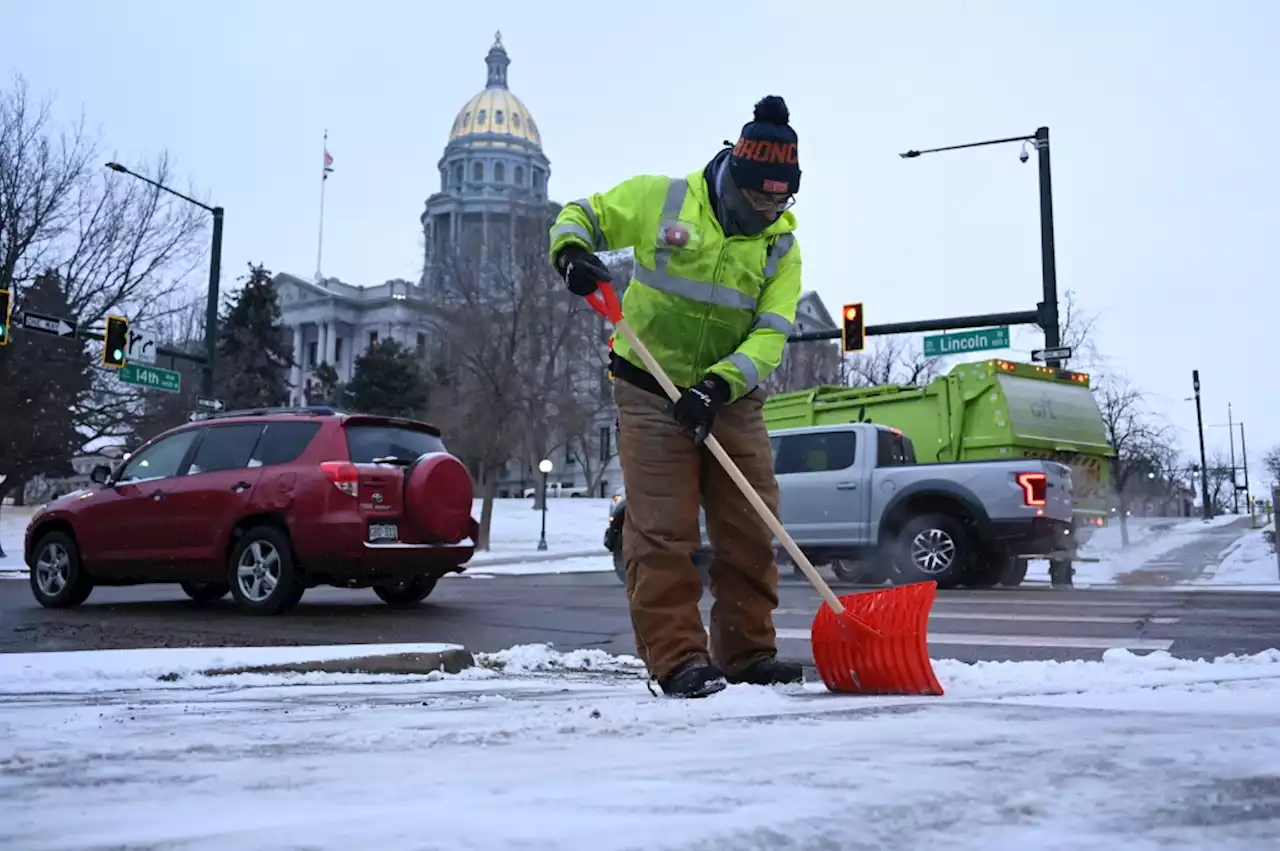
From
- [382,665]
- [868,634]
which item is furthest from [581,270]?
[382,665]

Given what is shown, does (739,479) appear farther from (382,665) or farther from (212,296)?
(212,296)

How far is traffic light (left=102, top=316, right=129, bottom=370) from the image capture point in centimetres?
1942

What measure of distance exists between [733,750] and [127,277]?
26.5 m

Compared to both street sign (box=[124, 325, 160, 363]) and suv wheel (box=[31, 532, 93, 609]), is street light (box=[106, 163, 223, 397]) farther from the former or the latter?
suv wheel (box=[31, 532, 93, 609])

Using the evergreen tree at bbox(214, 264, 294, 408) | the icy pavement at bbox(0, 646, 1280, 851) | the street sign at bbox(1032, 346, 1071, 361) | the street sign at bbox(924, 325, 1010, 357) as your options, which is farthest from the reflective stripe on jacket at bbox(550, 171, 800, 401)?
the evergreen tree at bbox(214, 264, 294, 408)

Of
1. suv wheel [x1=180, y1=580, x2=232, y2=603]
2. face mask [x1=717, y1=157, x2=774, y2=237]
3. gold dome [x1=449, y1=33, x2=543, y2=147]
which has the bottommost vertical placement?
suv wheel [x1=180, y1=580, x2=232, y2=603]

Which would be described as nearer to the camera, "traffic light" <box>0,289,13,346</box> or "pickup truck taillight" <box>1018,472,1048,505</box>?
"pickup truck taillight" <box>1018,472,1048,505</box>

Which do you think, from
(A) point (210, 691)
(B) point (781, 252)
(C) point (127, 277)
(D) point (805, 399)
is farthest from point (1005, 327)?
(C) point (127, 277)

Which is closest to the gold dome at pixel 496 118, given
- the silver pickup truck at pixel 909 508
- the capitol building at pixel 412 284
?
the capitol building at pixel 412 284

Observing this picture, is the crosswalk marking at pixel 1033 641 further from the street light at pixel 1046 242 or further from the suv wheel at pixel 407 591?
the street light at pixel 1046 242

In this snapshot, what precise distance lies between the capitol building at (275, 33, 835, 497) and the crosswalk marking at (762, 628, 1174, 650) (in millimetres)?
44048

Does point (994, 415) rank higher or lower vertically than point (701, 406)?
higher

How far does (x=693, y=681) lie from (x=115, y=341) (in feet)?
62.4

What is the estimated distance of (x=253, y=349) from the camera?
45500mm
